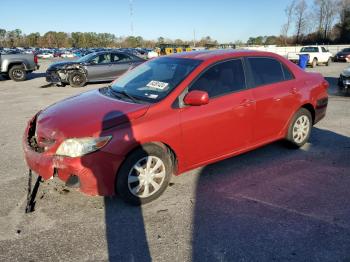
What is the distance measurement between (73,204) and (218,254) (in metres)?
1.82

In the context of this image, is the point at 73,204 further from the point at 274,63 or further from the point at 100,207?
the point at 274,63

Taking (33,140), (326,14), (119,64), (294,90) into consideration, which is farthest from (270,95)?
(326,14)

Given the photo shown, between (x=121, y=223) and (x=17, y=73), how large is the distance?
56.6 feet

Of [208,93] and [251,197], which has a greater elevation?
[208,93]

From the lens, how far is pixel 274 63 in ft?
16.7

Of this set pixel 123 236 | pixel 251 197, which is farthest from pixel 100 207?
pixel 251 197

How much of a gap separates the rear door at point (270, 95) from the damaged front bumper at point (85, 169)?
2157 millimetres

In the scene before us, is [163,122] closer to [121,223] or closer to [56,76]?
[121,223]

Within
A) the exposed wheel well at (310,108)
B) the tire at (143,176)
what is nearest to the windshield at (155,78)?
the tire at (143,176)

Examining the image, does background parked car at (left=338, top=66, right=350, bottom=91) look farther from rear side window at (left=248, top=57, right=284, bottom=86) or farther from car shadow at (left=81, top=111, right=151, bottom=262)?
car shadow at (left=81, top=111, right=151, bottom=262)

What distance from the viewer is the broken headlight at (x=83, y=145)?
3.44m

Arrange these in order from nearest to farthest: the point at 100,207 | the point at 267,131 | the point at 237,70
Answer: the point at 100,207
the point at 237,70
the point at 267,131

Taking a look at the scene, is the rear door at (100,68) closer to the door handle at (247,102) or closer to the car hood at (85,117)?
the car hood at (85,117)

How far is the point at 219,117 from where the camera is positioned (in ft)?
13.8
